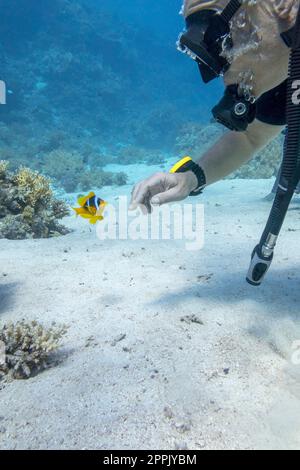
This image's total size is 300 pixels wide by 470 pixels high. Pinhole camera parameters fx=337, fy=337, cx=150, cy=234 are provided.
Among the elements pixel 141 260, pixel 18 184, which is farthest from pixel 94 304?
pixel 18 184

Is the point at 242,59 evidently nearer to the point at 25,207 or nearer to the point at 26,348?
the point at 26,348

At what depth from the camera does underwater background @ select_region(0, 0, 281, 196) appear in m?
16.2

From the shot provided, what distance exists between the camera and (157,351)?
92.7 inches

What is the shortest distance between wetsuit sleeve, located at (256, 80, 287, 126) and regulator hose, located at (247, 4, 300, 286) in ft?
2.78

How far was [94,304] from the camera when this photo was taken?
317cm

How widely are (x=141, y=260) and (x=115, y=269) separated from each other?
40cm

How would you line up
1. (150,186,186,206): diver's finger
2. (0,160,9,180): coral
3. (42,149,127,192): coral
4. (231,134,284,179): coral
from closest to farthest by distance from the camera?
(150,186,186,206): diver's finger < (0,160,9,180): coral < (231,134,284,179): coral < (42,149,127,192): coral

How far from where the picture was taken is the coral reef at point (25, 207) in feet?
18.1

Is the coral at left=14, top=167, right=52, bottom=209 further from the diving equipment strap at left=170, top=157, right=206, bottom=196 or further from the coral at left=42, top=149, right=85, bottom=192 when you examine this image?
the coral at left=42, top=149, right=85, bottom=192

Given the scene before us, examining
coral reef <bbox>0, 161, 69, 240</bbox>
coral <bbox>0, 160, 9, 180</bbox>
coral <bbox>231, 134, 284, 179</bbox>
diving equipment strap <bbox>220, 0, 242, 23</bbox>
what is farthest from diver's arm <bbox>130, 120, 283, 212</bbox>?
coral <bbox>231, 134, 284, 179</bbox>

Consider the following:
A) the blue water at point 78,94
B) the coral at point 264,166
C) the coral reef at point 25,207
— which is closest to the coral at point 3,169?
the coral reef at point 25,207

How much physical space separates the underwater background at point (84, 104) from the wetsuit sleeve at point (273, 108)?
981 centimetres

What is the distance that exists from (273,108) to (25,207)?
14.3 feet

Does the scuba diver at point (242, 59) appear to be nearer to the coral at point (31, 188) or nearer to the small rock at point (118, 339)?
the small rock at point (118, 339)
